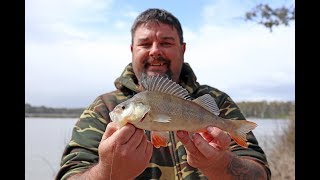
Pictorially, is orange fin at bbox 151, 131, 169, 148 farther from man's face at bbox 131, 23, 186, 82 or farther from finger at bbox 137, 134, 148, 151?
man's face at bbox 131, 23, 186, 82

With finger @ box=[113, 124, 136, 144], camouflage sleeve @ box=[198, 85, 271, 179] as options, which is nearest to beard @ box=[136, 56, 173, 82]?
camouflage sleeve @ box=[198, 85, 271, 179]

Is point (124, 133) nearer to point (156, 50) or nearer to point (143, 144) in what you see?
point (143, 144)

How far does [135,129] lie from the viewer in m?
2.39

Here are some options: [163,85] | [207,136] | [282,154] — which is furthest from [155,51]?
[282,154]

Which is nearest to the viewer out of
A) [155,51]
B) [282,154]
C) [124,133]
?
[124,133]

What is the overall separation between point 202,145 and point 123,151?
1.58 ft

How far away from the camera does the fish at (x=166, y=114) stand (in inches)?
92.8

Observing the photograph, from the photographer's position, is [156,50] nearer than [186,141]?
No

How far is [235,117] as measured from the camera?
11.6ft
